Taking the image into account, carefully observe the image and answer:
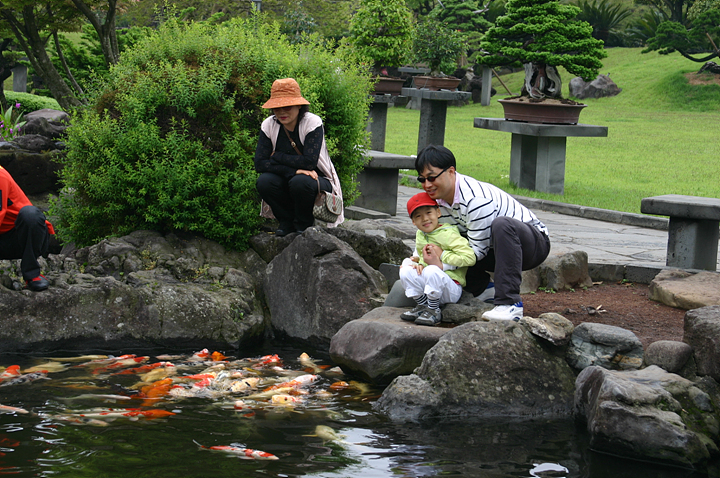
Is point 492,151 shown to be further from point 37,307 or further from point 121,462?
point 121,462

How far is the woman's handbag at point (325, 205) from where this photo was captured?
6824mm

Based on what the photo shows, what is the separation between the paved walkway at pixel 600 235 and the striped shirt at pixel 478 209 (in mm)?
1606

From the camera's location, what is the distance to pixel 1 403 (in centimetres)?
451

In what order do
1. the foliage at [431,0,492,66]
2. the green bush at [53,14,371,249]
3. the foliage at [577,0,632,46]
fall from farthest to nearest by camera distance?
the foliage at [577,0,632,46] → the foliage at [431,0,492,66] → the green bush at [53,14,371,249]

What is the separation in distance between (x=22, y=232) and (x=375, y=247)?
9.69 feet

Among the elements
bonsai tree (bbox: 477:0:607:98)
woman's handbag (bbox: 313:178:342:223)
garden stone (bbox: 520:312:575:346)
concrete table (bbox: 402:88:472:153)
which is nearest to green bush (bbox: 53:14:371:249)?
woman's handbag (bbox: 313:178:342:223)

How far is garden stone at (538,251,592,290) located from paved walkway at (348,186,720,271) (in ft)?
0.41

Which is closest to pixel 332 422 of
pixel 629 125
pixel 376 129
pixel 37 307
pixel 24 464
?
pixel 24 464

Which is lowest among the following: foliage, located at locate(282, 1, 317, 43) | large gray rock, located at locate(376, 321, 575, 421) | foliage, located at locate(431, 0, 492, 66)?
large gray rock, located at locate(376, 321, 575, 421)

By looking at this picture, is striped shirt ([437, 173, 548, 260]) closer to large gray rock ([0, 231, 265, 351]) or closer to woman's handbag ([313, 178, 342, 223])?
woman's handbag ([313, 178, 342, 223])

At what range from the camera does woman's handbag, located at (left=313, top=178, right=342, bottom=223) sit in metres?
6.82

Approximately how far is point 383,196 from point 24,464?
7.28m

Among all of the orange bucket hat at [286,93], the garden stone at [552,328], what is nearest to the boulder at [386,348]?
the garden stone at [552,328]

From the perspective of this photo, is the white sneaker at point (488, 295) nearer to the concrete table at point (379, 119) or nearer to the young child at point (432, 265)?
the young child at point (432, 265)
